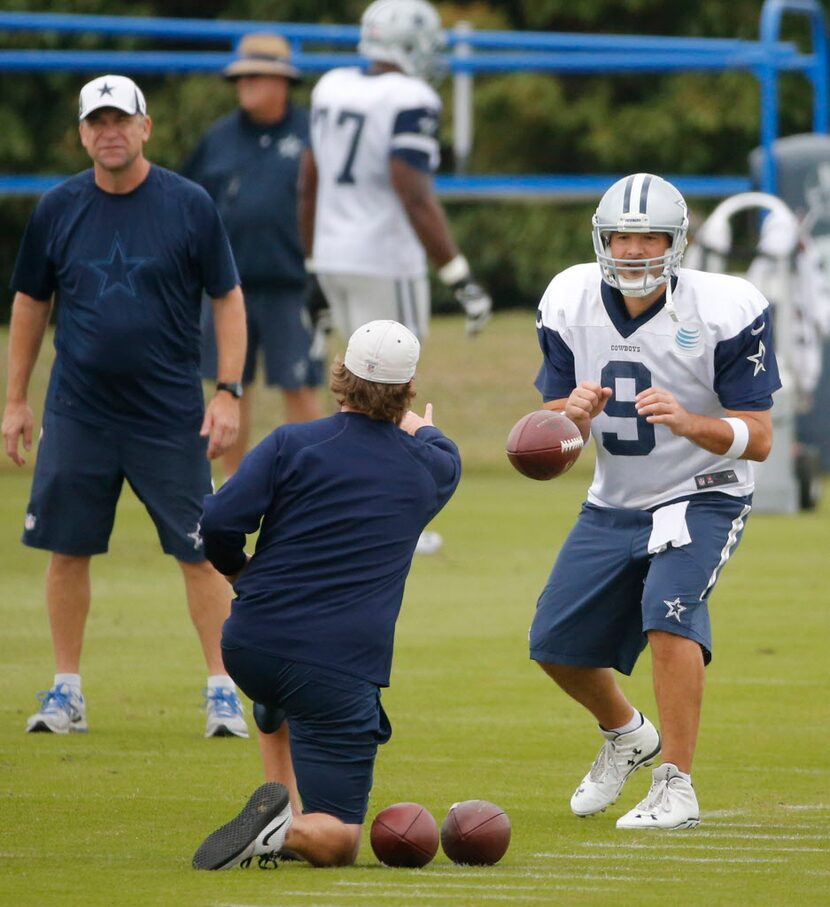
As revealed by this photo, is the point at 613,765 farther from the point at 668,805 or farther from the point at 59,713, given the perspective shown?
the point at 59,713

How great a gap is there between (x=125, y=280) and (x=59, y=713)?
1397 millimetres

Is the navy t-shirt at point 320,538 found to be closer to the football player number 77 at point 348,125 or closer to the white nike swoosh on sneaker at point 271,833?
the white nike swoosh on sneaker at point 271,833

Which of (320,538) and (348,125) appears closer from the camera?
(320,538)

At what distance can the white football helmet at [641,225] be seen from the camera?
19.0 feet

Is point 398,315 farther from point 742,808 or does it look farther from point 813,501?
point 742,808

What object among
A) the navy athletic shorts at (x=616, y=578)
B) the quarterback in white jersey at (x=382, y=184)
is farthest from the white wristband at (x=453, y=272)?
the navy athletic shorts at (x=616, y=578)

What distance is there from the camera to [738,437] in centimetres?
570

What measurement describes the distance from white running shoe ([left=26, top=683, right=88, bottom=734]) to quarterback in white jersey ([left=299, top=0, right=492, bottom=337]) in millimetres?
4361

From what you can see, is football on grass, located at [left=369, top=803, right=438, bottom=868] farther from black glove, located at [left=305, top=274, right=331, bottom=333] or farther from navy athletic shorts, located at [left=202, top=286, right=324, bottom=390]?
black glove, located at [left=305, top=274, right=331, bottom=333]

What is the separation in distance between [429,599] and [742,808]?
4323mm

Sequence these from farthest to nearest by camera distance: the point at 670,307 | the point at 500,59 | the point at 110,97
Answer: the point at 500,59 → the point at 110,97 → the point at 670,307

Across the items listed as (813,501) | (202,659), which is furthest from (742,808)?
(813,501)

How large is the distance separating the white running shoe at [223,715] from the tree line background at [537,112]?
22.1 metres

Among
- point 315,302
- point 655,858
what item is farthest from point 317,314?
point 655,858
